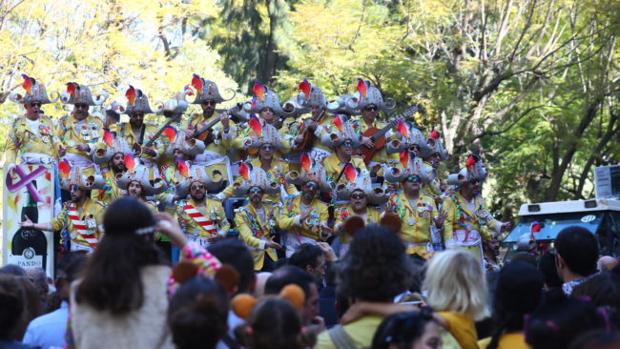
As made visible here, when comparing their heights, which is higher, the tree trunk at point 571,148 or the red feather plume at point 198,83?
the red feather plume at point 198,83

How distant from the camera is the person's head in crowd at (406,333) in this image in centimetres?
495

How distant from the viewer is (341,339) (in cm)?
523

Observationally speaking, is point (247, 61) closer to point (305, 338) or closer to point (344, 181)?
point (344, 181)

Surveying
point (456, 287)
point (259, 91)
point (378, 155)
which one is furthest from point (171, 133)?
point (456, 287)

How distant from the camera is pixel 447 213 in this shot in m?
14.8

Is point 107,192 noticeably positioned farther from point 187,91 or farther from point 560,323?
point 560,323

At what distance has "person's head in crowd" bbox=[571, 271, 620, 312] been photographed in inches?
250

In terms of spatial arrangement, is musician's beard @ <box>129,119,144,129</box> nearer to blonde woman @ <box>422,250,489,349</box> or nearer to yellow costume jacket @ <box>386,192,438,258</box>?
yellow costume jacket @ <box>386,192,438,258</box>

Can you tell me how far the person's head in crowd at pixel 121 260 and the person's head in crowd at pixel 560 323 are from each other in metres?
1.67

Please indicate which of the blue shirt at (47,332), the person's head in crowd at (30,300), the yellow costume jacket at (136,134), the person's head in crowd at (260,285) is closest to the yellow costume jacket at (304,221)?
the yellow costume jacket at (136,134)

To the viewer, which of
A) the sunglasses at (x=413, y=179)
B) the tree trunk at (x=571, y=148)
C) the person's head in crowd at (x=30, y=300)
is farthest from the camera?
the tree trunk at (x=571, y=148)

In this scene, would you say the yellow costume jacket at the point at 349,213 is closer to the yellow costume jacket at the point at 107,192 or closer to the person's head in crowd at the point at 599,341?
the yellow costume jacket at the point at 107,192

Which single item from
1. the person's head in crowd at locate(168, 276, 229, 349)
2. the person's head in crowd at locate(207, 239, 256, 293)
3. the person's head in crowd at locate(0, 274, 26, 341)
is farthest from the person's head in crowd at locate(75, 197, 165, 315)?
the person's head in crowd at locate(0, 274, 26, 341)

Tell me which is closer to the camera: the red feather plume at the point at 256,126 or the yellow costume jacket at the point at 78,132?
the red feather plume at the point at 256,126
